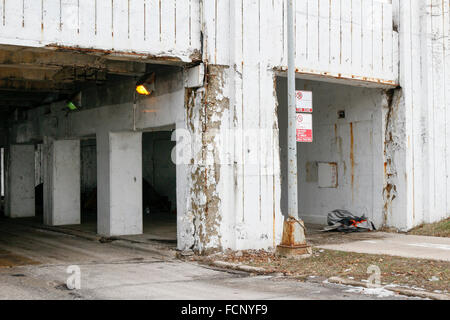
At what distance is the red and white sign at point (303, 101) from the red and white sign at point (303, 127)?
0.13 m

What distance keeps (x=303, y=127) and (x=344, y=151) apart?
214 inches

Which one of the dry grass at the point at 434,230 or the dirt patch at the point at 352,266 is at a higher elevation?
the dry grass at the point at 434,230

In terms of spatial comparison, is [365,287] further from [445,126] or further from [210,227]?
[445,126]

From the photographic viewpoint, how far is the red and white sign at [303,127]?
11.6m

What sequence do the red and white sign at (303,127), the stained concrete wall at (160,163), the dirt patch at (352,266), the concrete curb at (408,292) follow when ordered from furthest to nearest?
the stained concrete wall at (160,163) → the red and white sign at (303,127) → the dirt patch at (352,266) → the concrete curb at (408,292)

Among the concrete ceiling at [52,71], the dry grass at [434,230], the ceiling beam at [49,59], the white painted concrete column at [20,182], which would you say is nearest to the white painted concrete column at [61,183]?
the concrete ceiling at [52,71]

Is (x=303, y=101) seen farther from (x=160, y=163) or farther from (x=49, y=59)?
(x=160, y=163)

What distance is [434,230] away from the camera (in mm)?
14750

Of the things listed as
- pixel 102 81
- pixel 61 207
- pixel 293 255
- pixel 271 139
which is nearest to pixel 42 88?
pixel 102 81

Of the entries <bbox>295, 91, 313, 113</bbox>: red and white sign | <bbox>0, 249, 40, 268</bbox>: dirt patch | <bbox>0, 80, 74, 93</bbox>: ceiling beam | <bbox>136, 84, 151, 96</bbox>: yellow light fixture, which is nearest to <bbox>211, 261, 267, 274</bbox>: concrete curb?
<bbox>295, 91, 313, 113</bbox>: red and white sign

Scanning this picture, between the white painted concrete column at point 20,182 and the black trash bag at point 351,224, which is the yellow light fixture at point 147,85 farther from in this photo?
the white painted concrete column at point 20,182

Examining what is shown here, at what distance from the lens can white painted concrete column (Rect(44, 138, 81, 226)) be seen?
62.3ft

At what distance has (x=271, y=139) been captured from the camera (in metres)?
Answer: 12.4

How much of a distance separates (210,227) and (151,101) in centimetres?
355
